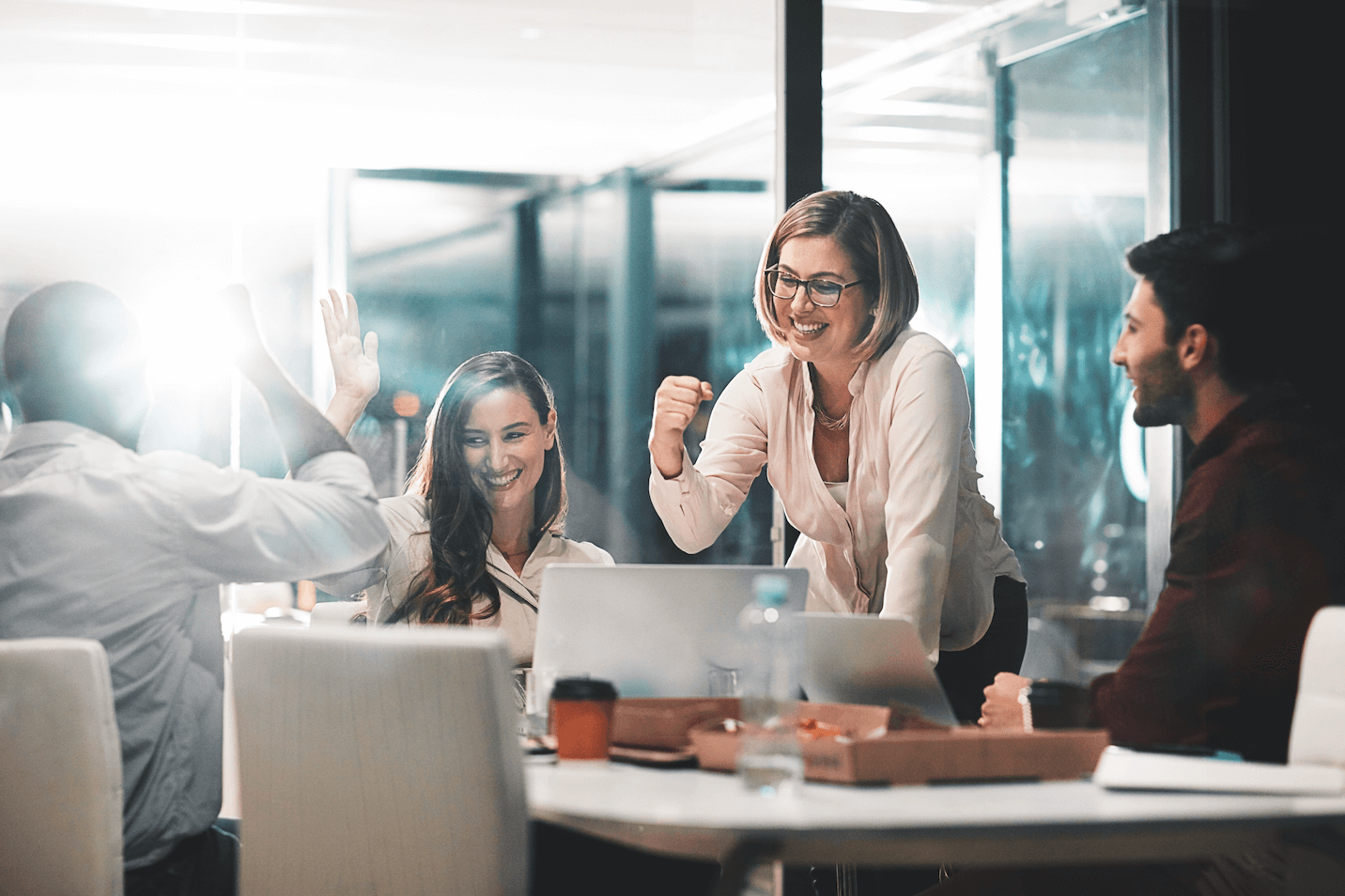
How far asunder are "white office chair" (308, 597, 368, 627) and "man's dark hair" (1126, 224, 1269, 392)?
192 centimetres

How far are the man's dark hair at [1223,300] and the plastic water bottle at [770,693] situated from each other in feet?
3.95

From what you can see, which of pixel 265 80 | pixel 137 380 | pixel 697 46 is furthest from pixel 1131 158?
pixel 137 380

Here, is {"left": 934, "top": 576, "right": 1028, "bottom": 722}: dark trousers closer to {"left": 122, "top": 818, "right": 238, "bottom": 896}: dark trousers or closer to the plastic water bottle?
the plastic water bottle

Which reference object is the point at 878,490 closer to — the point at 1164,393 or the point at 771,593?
the point at 1164,393

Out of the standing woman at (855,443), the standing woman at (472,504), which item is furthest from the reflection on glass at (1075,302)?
the standing woman at (472,504)

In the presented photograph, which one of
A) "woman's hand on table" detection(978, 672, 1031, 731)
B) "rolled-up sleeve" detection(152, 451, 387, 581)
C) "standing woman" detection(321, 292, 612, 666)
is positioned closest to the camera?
"woman's hand on table" detection(978, 672, 1031, 731)

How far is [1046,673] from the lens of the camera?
13.1 feet

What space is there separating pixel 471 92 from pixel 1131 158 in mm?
2027

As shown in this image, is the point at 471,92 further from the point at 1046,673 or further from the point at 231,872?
the point at 1046,673

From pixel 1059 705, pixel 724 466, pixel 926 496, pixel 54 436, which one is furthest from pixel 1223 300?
pixel 54 436

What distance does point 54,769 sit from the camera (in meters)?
1.75

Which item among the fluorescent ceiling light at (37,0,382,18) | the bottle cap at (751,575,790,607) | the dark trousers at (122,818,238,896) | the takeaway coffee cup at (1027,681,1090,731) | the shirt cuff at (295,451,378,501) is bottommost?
the dark trousers at (122,818,238,896)

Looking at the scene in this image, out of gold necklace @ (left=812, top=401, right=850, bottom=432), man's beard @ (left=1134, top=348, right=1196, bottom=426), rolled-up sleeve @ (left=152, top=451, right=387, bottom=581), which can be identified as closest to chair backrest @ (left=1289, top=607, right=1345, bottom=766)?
man's beard @ (left=1134, top=348, right=1196, bottom=426)

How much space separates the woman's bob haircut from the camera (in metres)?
2.98
